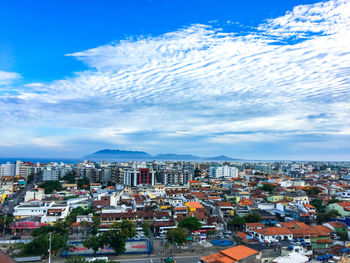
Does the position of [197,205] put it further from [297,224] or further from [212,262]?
[212,262]

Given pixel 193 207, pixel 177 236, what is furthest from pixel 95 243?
pixel 193 207

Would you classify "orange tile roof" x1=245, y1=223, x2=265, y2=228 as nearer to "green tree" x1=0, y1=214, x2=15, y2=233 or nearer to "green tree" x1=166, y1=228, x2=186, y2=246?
"green tree" x1=166, y1=228, x2=186, y2=246

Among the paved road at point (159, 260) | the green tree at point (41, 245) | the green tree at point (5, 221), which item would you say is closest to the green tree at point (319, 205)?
the paved road at point (159, 260)

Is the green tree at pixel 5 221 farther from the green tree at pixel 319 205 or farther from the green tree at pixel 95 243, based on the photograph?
the green tree at pixel 319 205

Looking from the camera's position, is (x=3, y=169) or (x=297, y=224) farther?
(x=3, y=169)

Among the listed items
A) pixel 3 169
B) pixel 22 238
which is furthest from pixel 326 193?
pixel 3 169

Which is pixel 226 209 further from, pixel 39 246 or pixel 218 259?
pixel 39 246

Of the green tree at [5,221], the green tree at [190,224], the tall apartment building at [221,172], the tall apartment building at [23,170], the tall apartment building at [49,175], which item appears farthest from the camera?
the tall apartment building at [221,172]

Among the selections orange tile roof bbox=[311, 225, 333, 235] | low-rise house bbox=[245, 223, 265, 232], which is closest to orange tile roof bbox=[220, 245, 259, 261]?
low-rise house bbox=[245, 223, 265, 232]
